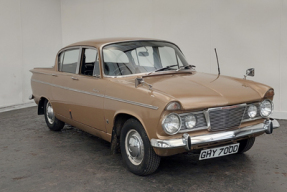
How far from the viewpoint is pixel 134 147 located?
4129mm

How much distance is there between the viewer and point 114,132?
4.48 meters

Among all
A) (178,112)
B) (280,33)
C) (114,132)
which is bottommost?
(114,132)

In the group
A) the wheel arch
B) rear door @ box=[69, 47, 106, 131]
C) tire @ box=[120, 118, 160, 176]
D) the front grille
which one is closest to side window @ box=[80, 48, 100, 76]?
rear door @ box=[69, 47, 106, 131]

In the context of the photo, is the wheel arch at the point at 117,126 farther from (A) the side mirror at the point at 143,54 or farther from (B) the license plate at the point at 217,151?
(B) the license plate at the point at 217,151

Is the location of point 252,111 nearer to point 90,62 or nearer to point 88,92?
point 88,92

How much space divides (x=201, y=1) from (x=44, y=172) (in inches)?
222

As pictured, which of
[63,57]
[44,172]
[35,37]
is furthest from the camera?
[35,37]

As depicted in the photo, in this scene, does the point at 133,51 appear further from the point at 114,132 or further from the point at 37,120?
the point at 37,120

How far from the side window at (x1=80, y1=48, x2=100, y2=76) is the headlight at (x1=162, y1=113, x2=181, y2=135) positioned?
5.23 ft

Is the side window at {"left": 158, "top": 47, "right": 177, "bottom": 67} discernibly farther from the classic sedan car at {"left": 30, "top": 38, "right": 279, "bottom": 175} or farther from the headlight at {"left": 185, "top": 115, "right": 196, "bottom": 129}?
Result: the headlight at {"left": 185, "top": 115, "right": 196, "bottom": 129}

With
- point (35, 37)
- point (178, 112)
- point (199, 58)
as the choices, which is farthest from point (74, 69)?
point (35, 37)

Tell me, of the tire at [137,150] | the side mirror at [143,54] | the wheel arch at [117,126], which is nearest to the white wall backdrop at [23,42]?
the side mirror at [143,54]

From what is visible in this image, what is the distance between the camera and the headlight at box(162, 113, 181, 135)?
144 inches

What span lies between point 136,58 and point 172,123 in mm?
1413
